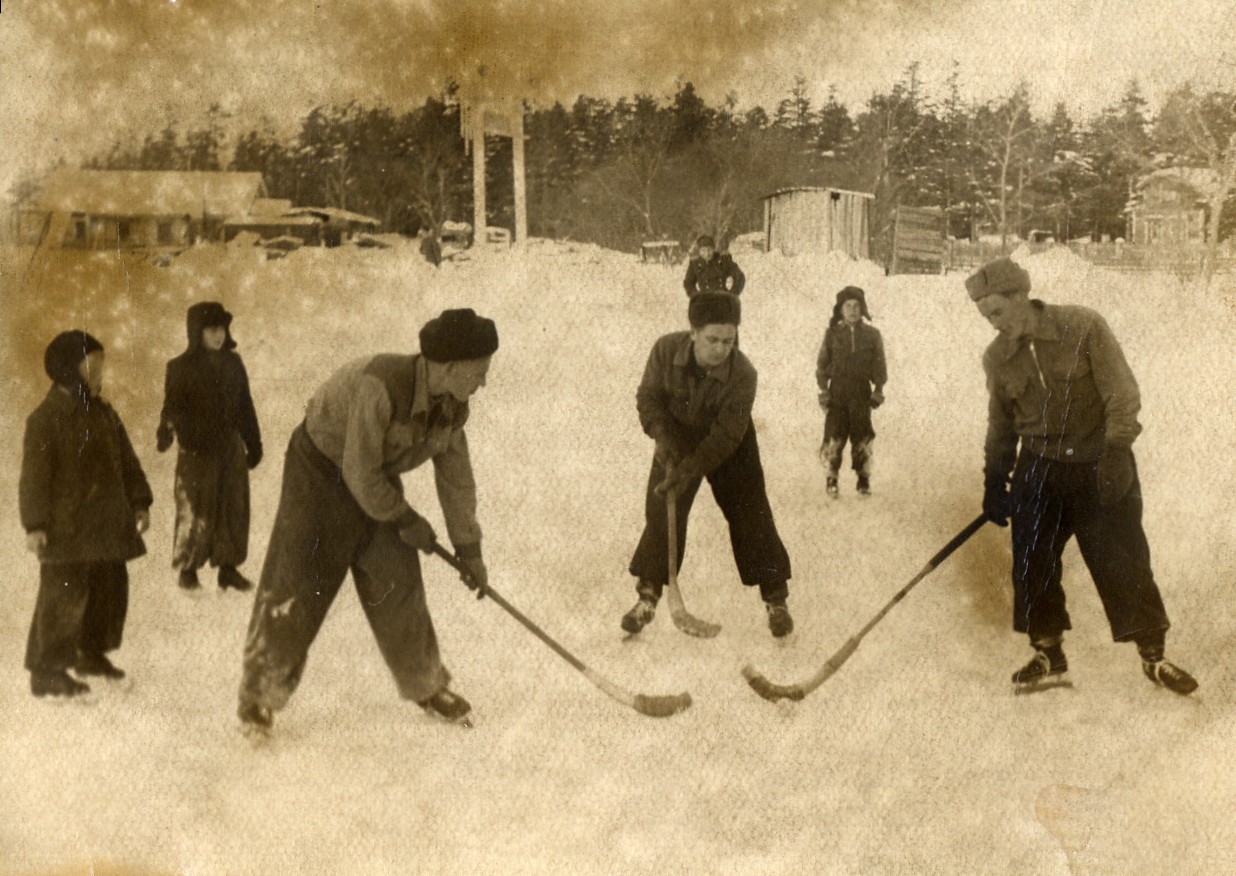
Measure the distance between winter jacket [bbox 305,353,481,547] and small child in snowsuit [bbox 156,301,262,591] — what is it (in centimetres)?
28

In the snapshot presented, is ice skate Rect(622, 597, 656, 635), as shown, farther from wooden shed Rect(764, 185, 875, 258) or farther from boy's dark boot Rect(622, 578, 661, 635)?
wooden shed Rect(764, 185, 875, 258)

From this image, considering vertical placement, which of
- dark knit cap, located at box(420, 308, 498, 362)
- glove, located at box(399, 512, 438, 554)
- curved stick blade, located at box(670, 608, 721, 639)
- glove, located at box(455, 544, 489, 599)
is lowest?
curved stick blade, located at box(670, 608, 721, 639)

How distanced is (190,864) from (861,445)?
77.8 inches

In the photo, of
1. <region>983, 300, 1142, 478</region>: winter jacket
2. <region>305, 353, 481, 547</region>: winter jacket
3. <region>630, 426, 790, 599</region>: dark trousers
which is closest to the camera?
<region>305, 353, 481, 547</region>: winter jacket

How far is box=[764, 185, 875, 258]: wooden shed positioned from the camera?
2.88 meters

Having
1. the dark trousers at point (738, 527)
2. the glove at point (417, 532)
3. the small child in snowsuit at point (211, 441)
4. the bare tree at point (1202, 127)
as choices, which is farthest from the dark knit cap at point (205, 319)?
the bare tree at point (1202, 127)

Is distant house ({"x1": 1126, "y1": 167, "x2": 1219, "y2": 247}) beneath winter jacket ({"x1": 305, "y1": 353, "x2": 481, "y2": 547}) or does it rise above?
above

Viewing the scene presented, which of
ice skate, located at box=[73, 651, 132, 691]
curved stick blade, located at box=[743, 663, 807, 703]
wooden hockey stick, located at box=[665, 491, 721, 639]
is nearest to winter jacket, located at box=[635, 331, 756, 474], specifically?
wooden hockey stick, located at box=[665, 491, 721, 639]

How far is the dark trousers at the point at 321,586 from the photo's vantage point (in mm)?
2740

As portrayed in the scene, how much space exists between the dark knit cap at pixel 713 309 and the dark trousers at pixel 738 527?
282 millimetres

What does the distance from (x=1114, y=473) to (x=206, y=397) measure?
2.24m

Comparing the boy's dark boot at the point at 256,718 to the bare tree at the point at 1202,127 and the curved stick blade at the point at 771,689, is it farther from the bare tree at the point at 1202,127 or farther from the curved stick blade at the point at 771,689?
the bare tree at the point at 1202,127

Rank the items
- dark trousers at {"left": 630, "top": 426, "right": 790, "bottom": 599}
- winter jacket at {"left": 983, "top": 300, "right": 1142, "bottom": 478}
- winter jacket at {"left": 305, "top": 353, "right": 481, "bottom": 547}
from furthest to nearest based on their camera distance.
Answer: dark trousers at {"left": 630, "top": 426, "right": 790, "bottom": 599}, winter jacket at {"left": 983, "top": 300, "right": 1142, "bottom": 478}, winter jacket at {"left": 305, "top": 353, "right": 481, "bottom": 547}

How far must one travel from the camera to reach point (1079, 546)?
2840 mm
